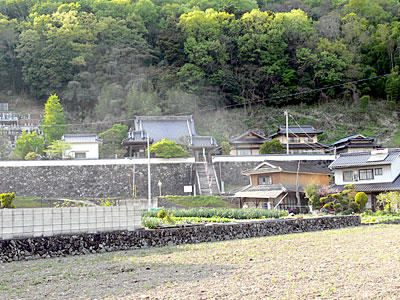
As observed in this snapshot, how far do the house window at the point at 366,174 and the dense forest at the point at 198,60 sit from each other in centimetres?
2298

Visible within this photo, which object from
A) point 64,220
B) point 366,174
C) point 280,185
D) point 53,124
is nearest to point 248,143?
point 366,174

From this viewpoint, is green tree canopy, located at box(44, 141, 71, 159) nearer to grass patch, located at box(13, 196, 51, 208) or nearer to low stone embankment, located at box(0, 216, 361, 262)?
grass patch, located at box(13, 196, 51, 208)

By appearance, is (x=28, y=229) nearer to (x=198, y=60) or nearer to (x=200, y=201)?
(x=200, y=201)

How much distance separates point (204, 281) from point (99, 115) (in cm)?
4142

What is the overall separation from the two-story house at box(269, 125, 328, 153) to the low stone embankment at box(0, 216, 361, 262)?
24689 mm

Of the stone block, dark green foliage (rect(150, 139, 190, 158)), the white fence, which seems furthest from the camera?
dark green foliage (rect(150, 139, 190, 158))

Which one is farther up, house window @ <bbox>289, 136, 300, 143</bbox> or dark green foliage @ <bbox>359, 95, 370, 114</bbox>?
dark green foliage @ <bbox>359, 95, 370, 114</bbox>

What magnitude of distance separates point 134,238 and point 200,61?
40.0m

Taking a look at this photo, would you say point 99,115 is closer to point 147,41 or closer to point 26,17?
point 147,41

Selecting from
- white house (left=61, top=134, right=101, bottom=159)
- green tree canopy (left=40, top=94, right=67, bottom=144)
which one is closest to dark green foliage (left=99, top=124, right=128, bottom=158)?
white house (left=61, top=134, right=101, bottom=159)

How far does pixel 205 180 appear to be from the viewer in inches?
1256

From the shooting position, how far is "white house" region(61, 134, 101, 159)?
117ft

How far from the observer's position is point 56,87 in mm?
50312

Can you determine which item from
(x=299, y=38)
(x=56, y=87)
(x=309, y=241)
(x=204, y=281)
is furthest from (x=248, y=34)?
(x=204, y=281)
